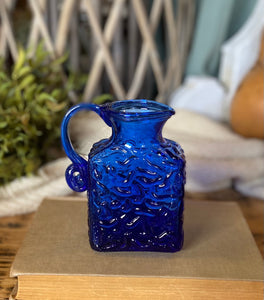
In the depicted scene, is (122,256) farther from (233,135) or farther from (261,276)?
(233,135)

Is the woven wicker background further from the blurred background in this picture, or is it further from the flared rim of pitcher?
the flared rim of pitcher

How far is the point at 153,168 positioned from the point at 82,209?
0.14 metres

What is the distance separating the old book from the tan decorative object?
0.26 meters

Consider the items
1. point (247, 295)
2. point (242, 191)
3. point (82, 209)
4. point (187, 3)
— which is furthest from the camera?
point (187, 3)

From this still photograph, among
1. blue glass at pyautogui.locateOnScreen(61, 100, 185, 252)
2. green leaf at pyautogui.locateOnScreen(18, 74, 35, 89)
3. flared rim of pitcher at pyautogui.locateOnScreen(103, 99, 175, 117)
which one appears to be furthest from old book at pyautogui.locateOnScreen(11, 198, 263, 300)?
green leaf at pyautogui.locateOnScreen(18, 74, 35, 89)

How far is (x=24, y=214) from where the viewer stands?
1.82 ft

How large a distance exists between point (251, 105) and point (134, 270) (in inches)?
14.5

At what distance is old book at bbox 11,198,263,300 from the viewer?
0.36 meters

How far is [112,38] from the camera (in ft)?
2.31

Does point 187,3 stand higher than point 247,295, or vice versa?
point 187,3

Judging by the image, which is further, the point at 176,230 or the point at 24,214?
the point at 24,214

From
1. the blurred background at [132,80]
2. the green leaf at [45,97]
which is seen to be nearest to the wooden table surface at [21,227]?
the blurred background at [132,80]

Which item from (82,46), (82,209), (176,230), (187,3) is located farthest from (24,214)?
(187,3)

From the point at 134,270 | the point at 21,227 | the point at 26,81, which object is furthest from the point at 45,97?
the point at 134,270
